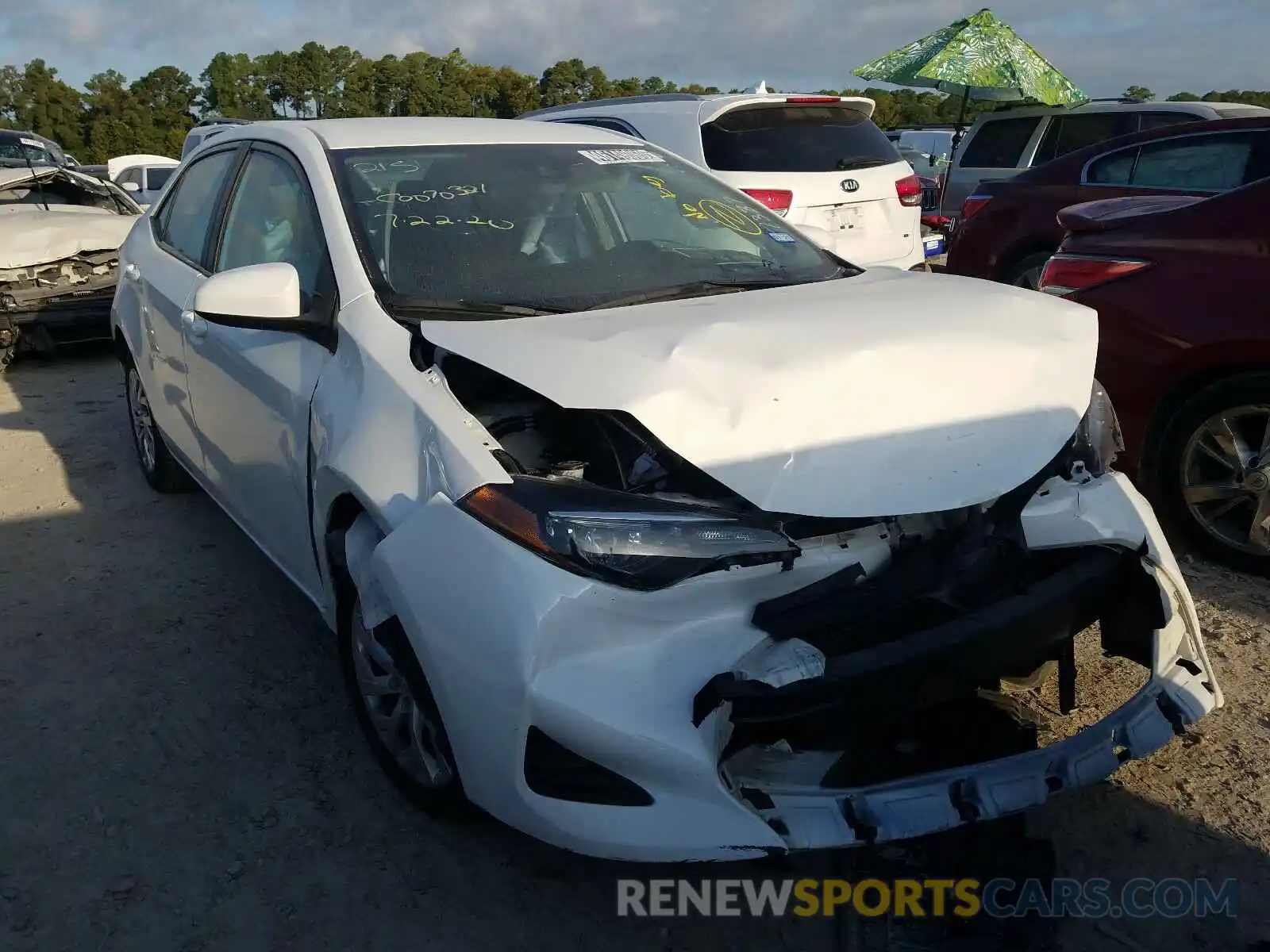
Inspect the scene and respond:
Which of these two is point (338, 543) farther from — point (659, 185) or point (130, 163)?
point (130, 163)

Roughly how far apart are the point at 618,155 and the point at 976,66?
9.60 meters

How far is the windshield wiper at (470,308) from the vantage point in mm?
2641

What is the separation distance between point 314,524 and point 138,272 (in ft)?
7.81

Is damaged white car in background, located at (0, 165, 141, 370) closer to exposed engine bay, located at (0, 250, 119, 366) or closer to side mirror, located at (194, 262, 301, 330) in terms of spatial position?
exposed engine bay, located at (0, 250, 119, 366)

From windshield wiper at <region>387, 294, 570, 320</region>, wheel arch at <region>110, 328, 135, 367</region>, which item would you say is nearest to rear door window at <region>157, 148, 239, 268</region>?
wheel arch at <region>110, 328, 135, 367</region>

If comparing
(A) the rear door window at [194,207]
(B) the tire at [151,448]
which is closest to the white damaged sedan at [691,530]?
(A) the rear door window at [194,207]

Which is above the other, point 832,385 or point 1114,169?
point 1114,169

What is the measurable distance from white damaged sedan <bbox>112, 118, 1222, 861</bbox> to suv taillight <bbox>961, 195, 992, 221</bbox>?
5139 mm

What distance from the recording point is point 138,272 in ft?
14.5

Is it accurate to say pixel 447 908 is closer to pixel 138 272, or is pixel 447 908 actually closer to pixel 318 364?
pixel 318 364

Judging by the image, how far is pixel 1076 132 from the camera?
9.17 metres

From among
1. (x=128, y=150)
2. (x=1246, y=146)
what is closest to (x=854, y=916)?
(x=1246, y=146)

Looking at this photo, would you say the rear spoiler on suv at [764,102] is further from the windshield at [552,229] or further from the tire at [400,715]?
the tire at [400,715]

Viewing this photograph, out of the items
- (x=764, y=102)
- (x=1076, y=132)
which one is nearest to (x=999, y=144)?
(x=1076, y=132)
